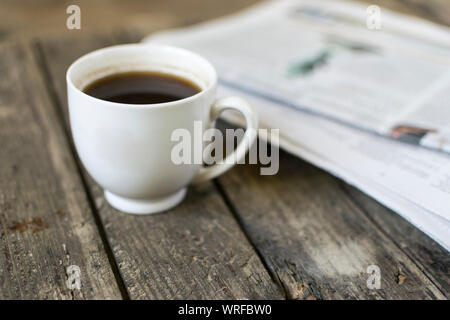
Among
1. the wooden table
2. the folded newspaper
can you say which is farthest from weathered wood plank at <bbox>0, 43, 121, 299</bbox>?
the folded newspaper

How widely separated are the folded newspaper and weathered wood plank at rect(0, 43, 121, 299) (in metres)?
0.21

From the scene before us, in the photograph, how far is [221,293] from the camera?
0.43m

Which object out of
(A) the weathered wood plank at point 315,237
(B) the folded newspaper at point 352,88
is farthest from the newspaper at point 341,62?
(A) the weathered wood plank at point 315,237

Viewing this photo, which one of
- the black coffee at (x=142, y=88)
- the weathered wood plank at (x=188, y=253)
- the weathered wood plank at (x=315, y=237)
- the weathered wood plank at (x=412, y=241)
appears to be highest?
the black coffee at (x=142, y=88)

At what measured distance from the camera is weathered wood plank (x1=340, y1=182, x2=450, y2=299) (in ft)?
1.50

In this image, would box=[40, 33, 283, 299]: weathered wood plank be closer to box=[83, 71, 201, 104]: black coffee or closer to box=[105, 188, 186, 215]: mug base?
box=[105, 188, 186, 215]: mug base

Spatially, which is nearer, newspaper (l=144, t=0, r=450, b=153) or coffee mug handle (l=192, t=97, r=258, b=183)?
coffee mug handle (l=192, t=97, r=258, b=183)

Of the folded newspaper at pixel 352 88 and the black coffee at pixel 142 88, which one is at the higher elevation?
the black coffee at pixel 142 88

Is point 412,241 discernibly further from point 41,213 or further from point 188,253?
point 41,213

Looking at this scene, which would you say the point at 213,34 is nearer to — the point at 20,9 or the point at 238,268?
the point at 238,268

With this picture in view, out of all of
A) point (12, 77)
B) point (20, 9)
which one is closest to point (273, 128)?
point (12, 77)

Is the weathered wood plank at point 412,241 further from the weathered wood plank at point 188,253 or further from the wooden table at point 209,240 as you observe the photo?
the weathered wood plank at point 188,253

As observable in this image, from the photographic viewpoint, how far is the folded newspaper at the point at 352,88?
0.52 m

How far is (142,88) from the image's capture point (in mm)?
525
